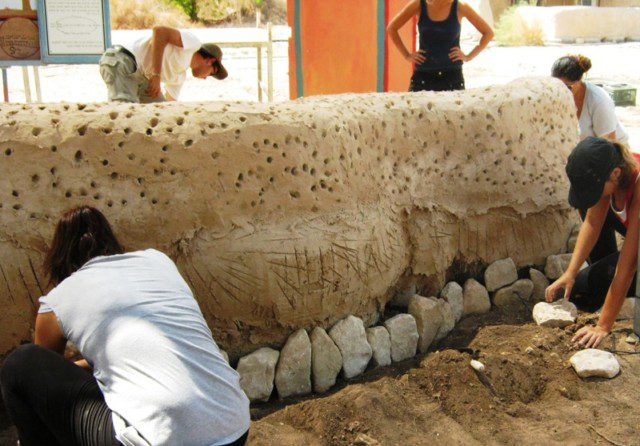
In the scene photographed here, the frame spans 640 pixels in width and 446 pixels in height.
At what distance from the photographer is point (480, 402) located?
348 cm

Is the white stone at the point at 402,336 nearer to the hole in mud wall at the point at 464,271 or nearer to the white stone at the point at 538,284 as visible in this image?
the hole in mud wall at the point at 464,271

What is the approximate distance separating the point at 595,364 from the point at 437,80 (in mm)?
2193

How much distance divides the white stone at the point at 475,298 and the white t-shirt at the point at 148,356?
7.03 ft

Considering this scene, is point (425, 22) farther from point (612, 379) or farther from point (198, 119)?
point (612, 379)

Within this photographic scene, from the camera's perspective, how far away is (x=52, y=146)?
3225 millimetres

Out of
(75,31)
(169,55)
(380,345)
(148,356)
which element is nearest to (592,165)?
(380,345)

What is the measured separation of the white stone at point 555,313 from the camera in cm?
409

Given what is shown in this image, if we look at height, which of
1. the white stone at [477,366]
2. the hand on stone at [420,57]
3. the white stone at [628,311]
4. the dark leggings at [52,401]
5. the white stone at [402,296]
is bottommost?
the white stone at [477,366]

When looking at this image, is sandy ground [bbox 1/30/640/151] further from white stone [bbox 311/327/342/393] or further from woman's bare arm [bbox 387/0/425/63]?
white stone [bbox 311/327/342/393]

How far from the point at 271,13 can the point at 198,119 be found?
789 inches

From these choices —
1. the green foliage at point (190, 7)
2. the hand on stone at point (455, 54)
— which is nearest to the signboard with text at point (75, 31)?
the hand on stone at point (455, 54)

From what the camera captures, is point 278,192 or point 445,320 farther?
point 445,320

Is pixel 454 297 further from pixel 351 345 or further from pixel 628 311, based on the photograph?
pixel 628 311

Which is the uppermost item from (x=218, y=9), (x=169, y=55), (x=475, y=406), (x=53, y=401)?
(x=218, y=9)
